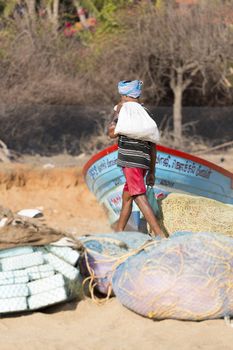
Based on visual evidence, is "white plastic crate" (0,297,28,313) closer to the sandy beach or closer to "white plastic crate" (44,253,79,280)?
the sandy beach

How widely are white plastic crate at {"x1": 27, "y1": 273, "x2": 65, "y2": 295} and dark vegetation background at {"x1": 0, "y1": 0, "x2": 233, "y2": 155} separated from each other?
10.5 m

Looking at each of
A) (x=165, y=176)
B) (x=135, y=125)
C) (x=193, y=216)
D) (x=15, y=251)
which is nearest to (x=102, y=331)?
(x=15, y=251)

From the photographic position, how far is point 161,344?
680cm

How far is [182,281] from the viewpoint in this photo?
7355mm

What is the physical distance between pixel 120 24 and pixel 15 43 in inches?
127

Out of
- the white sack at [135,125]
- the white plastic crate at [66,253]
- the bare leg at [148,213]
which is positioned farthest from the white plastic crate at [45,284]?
the white sack at [135,125]

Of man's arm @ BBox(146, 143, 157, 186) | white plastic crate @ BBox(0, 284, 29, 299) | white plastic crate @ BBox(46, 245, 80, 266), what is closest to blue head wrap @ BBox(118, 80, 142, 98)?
man's arm @ BBox(146, 143, 157, 186)

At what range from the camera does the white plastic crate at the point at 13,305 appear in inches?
290

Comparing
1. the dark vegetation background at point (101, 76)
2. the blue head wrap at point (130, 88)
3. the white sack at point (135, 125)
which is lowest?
the dark vegetation background at point (101, 76)

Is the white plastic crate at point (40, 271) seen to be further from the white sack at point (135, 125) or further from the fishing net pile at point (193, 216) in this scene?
the fishing net pile at point (193, 216)

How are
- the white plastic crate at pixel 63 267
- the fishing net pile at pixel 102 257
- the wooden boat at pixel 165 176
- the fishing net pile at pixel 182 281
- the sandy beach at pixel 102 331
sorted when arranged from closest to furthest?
the sandy beach at pixel 102 331
the fishing net pile at pixel 182 281
the white plastic crate at pixel 63 267
the fishing net pile at pixel 102 257
the wooden boat at pixel 165 176

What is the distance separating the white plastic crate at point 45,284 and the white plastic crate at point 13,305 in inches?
5.7

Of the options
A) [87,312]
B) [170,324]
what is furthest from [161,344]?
[87,312]

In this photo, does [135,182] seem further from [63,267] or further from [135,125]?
[63,267]
